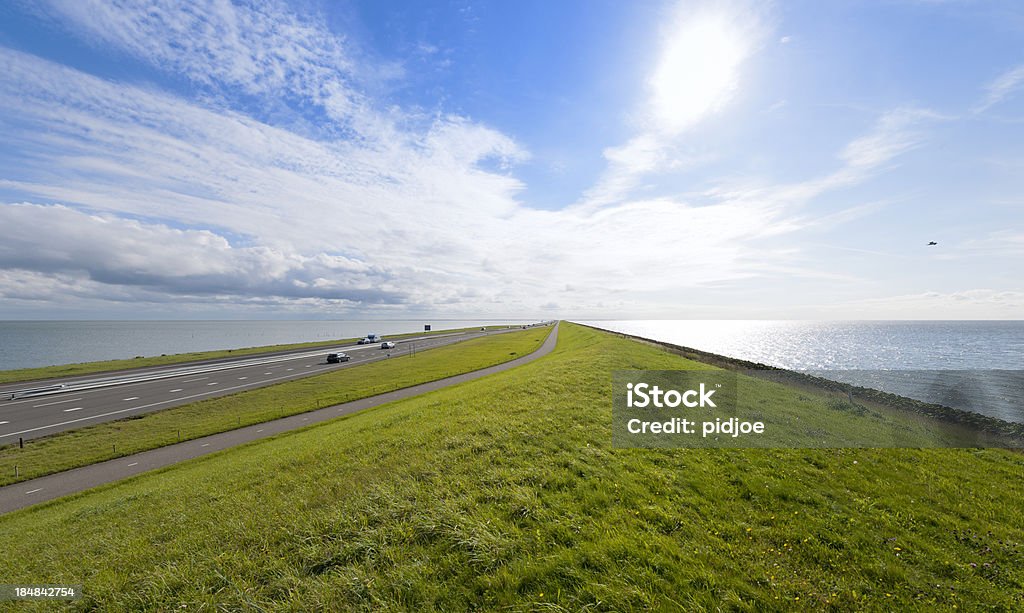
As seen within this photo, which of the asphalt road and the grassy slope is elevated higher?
the grassy slope

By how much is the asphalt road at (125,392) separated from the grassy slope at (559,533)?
87.3 feet

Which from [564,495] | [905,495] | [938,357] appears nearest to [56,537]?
[564,495]

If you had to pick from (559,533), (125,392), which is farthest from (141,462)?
(125,392)

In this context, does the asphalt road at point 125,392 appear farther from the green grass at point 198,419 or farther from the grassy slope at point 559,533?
the grassy slope at point 559,533

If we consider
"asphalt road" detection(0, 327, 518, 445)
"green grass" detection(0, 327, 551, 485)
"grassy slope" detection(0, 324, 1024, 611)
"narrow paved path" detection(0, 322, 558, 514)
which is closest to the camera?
"grassy slope" detection(0, 324, 1024, 611)

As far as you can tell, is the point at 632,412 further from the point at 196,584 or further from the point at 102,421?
the point at 102,421

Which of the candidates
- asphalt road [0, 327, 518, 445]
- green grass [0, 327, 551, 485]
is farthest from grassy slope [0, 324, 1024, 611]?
Answer: asphalt road [0, 327, 518, 445]

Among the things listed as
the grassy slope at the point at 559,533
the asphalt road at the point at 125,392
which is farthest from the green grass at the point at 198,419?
the grassy slope at the point at 559,533

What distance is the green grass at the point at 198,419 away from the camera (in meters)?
21.7

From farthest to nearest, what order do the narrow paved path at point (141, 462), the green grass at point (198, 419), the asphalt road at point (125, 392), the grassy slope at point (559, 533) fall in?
the asphalt road at point (125, 392) < the green grass at point (198, 419) < the narrow paved path at point (141, 462) < the grassy slope at point (559, 533)

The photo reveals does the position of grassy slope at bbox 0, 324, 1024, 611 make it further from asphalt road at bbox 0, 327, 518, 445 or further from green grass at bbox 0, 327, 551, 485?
asphalt road at bbox 0, 327, 518, 445

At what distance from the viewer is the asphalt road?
29.9 m

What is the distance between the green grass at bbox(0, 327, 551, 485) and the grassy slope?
13.0 metres

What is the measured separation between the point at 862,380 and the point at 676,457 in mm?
55763
